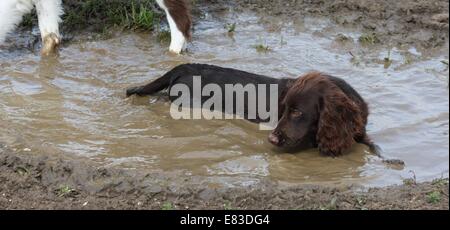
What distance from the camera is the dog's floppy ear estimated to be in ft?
16.9

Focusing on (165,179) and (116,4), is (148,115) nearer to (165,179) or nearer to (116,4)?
(165,179)

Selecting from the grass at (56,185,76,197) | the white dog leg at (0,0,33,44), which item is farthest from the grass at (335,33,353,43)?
the grass at (56,185,76,197)

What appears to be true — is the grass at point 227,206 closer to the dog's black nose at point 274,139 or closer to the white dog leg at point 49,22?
the dog's black nose at point 274,139

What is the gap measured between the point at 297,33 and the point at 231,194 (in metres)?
3.86

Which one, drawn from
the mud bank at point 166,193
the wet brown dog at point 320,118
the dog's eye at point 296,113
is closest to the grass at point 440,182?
the mud bank at point 166,193

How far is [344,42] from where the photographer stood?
7598 millimetres

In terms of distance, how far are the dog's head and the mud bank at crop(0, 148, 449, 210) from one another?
0.59m

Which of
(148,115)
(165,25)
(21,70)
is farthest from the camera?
(165,25)

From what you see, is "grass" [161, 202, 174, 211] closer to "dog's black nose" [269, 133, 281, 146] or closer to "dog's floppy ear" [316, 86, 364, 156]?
"dog's black nose" [269, 133, 281, 146]

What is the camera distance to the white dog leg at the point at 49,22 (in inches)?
299
